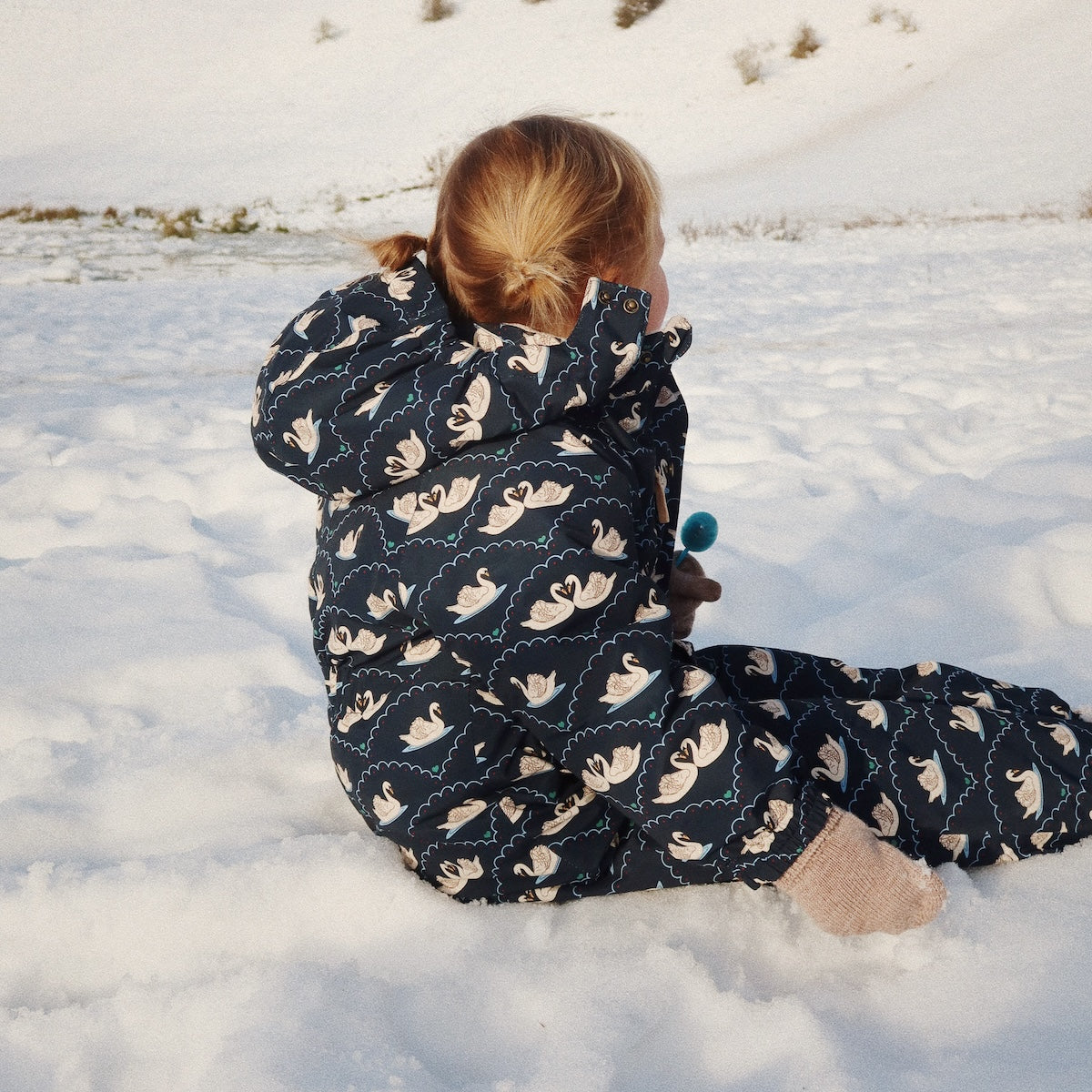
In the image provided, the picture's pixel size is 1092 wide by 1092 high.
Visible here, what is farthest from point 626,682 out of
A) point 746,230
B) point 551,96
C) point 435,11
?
point 435,11

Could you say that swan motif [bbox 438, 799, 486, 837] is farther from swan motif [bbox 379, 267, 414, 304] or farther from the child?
swan motif [bbox 379, 267, 414, 304]

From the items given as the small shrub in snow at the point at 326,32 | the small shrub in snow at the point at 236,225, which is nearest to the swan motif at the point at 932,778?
the small shrub in snow at the point at 236,225

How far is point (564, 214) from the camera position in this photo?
1.32 meters

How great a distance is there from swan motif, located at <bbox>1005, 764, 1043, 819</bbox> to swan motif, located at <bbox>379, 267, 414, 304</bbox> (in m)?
1.01

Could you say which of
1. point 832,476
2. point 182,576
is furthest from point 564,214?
point 832,476

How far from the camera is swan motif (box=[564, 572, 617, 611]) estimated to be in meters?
1.21

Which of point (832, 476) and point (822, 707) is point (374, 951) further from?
point (832, 476)

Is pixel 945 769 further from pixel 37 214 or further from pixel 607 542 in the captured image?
pixel 37 214

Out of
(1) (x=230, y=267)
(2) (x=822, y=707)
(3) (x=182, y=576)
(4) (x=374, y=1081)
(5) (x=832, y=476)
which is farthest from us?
(1) (x=230, y=267)

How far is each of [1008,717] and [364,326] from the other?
1023 mm

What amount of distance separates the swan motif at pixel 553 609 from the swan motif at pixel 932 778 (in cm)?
56

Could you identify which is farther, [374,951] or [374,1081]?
[374,951]

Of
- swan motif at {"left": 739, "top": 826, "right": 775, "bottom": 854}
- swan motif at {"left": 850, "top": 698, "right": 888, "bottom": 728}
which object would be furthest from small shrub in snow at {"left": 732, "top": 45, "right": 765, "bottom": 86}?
swan motif at {"left": 739, "top": 826, "right": 775, "bottom": 854}

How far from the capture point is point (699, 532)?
5.50ft
